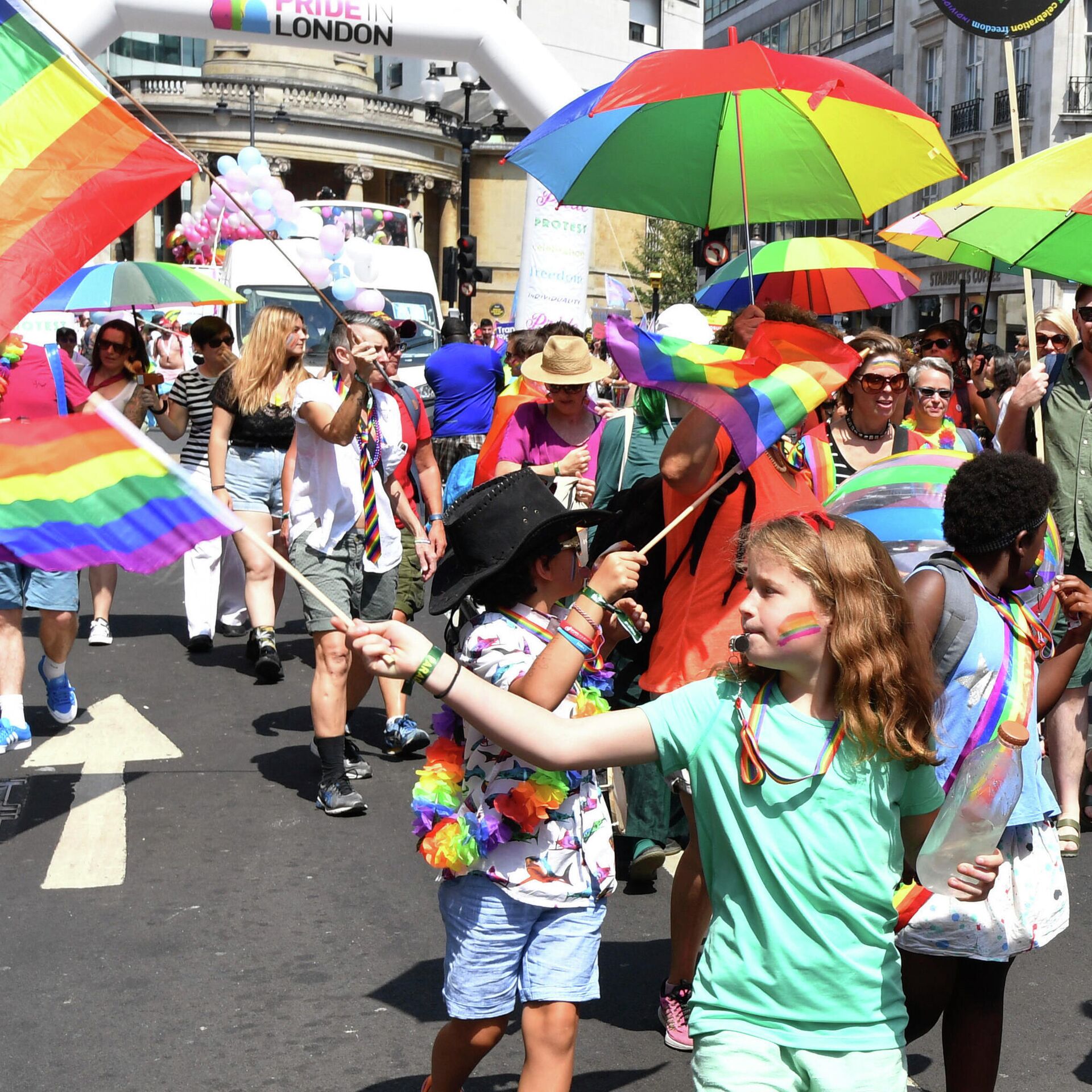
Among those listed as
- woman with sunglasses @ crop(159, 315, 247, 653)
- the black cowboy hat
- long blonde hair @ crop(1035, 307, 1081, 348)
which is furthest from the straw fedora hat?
long blonde hair @ crop(1035, 307, 1081, 348)

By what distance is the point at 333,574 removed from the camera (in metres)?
6.32

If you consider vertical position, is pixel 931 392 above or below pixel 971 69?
below

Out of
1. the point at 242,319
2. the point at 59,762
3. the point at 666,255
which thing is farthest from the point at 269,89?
the point at 59,762

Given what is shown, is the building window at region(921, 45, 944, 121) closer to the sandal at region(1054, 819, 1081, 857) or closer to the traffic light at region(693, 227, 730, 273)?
the traffic light at region(693, 227, 730, 273)

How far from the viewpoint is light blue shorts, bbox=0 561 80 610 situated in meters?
6.87

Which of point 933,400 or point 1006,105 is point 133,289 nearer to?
point 933,400

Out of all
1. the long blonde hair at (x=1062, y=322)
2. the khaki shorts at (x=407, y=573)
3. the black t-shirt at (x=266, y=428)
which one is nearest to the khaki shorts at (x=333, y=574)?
the khaki shorts at (x=407, y=573)

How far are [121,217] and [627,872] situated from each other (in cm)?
289

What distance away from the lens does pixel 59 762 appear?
6719 mm

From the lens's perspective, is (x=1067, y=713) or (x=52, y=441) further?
(x=1067, y=713)

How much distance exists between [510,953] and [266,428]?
18.1ft

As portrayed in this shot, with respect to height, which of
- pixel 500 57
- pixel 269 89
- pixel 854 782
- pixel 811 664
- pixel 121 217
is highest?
pixel 269 89

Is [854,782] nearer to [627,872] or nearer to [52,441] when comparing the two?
[52,441]

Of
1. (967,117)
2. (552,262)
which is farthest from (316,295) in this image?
(967,117)
